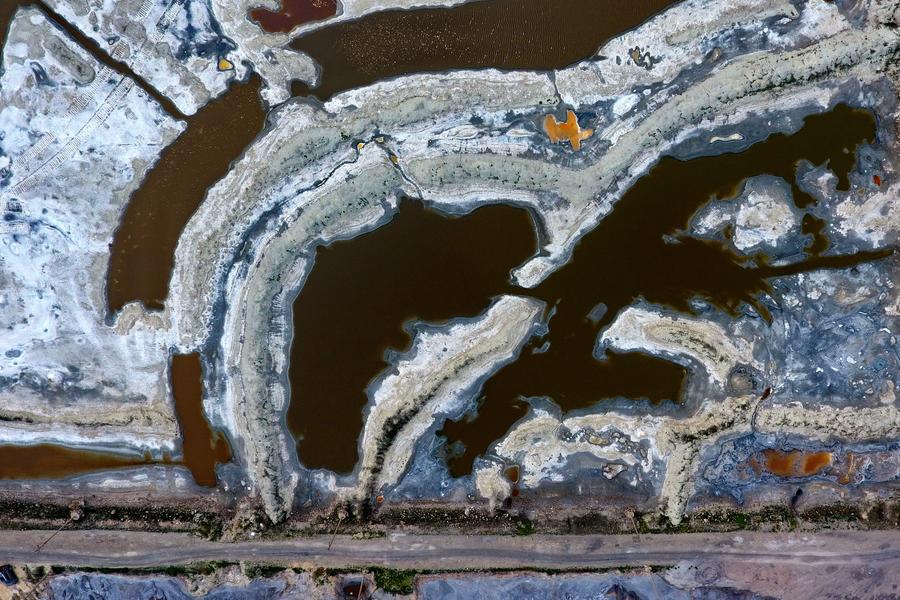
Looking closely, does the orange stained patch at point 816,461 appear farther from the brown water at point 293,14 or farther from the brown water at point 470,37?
the brown water at point 293,14

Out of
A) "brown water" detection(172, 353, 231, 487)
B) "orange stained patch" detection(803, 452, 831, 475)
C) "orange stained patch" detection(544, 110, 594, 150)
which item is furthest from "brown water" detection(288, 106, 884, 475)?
"orange stained patch" detection(803, 452, 831, 475)

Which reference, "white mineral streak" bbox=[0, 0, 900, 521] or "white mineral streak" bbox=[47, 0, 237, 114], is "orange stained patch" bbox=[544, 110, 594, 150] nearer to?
"white mineral streak" bbox=[0, 0, 900, 521]

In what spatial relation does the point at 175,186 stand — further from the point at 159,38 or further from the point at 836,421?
the point at 836,421

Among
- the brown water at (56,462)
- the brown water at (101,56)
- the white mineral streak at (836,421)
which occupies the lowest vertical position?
the brown water at (56,462)

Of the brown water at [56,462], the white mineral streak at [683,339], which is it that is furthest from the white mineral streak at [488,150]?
the brown water at [56,462]

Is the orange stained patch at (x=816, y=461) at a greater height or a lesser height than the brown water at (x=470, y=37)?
lesser

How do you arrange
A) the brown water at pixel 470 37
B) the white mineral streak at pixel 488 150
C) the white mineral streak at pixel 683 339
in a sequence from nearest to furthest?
the white mineral streak at pixel 488 150 < the brown water at pixel 470 37 < the white mineral streak at pixel 683 339

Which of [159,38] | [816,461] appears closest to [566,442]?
[816,461]
